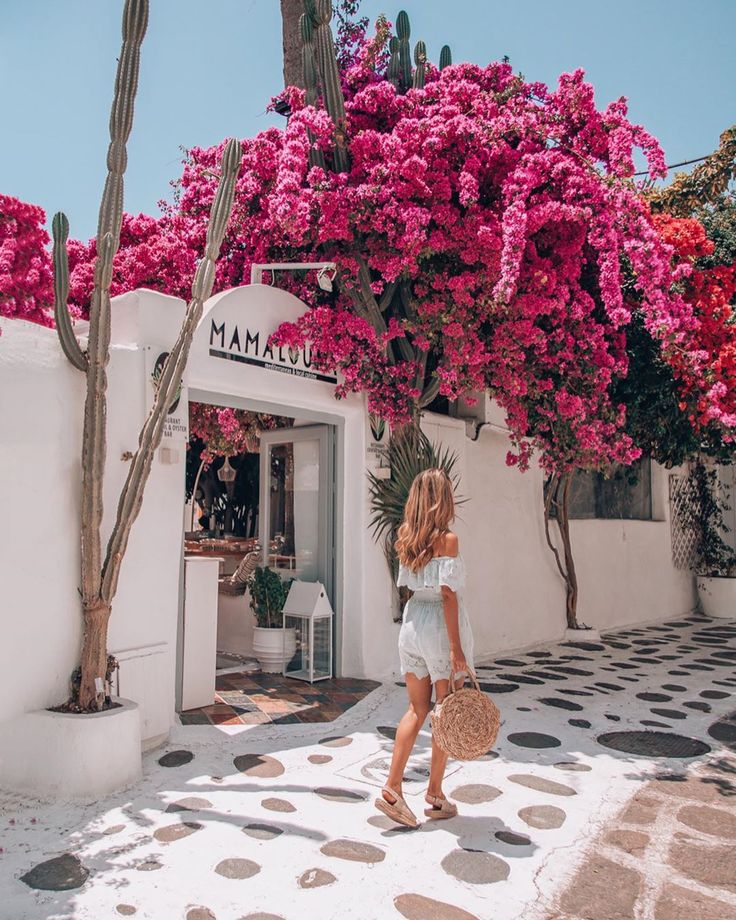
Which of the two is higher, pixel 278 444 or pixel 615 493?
pixel 278 444

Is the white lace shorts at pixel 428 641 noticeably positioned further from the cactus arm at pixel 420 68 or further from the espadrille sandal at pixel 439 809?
the cactus arm at pixel 420 68

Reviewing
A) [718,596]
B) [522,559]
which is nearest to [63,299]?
[522,559]

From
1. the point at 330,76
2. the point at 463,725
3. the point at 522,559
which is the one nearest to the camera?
the point at 463,725

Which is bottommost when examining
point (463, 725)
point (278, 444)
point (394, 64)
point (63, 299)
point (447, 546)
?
point (463, 725)

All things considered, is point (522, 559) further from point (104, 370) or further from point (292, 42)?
point (292, 42)

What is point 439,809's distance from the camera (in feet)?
13.1

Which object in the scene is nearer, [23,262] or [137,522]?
[137,522]

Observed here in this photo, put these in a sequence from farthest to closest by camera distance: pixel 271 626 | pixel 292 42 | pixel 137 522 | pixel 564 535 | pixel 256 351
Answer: pixel 564 535 < pixel 292 42 < pixel 271 626 < pixel 256 351 < pixel 137 522

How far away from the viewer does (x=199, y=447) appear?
36.1 ft

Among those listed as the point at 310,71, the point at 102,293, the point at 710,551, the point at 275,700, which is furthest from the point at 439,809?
the point at 710,551

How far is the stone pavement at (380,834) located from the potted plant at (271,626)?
1587 millimetres

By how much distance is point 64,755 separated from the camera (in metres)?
4.15

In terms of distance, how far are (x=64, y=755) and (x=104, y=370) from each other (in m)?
2.21

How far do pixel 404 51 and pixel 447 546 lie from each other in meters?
6.04
